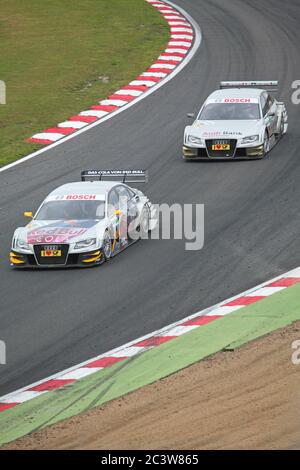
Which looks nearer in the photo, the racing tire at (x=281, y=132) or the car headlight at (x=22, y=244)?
the car headlight at (x=22, y=244)

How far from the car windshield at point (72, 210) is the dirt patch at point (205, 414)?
6.51 meters

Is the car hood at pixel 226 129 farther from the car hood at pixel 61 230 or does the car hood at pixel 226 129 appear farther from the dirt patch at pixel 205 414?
the dirt patch at pixel 205 414

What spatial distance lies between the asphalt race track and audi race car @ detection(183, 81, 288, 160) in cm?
29

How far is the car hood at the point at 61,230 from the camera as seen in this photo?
19.3 m

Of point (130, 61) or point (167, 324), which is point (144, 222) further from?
point (130, 61)

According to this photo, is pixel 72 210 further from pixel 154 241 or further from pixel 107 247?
pixel 154 241

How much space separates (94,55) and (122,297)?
20.1m

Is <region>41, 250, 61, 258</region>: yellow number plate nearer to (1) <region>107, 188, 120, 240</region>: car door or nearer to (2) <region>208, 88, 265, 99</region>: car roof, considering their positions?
(1) <region>107, 188, 120, 240</region>: car door

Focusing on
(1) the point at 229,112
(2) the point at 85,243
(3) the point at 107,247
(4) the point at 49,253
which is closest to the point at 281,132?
(1) the point at 229,112

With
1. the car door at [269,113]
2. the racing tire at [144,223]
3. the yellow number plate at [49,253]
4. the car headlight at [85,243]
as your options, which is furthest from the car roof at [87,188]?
the car door at [269,113]

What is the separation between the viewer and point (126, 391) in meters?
13.7

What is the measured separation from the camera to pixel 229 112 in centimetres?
2700

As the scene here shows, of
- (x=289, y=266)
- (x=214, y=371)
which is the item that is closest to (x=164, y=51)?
(x=289, y=266)

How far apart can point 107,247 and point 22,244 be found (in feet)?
4.65
